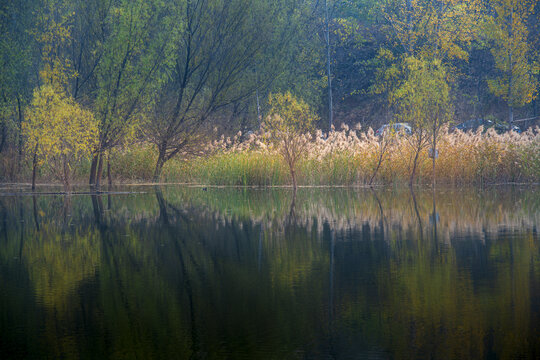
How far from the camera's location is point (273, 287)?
17.3ft

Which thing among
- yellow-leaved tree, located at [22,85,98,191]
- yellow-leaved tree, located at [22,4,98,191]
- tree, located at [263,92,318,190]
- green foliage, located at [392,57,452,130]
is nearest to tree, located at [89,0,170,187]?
yellow-leaved tree, located at [22,4,98,191]

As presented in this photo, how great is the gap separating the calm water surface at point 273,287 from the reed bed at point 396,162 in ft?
28.9

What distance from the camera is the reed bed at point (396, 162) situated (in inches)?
754

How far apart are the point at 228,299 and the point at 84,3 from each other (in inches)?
741

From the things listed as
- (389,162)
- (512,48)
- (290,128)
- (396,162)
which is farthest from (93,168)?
(512,48)

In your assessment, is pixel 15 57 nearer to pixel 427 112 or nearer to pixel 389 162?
pixel 389 162

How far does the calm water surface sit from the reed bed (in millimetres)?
8823

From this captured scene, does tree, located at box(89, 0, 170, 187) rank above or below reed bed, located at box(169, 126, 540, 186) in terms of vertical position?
above

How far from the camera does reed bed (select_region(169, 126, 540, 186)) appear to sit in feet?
62.8

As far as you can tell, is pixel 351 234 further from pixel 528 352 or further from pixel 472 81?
pixel 472 81

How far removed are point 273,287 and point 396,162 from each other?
15.1 m

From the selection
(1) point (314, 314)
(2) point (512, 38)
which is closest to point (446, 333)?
(1) point (314, 314)

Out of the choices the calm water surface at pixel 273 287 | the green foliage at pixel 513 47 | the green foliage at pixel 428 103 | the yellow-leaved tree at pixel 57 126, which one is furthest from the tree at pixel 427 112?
the green foliage at pixel 513 47

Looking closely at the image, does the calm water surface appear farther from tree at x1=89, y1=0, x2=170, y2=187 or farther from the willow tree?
the willow tree
